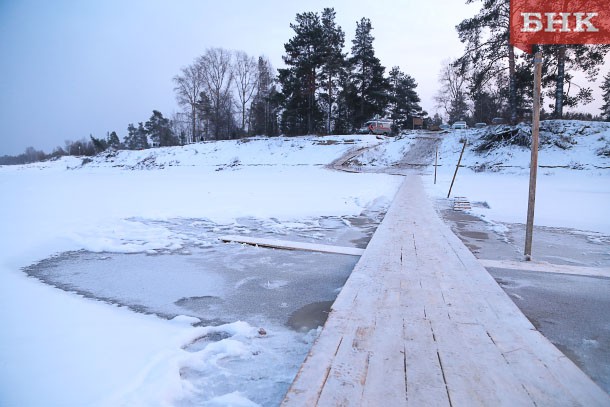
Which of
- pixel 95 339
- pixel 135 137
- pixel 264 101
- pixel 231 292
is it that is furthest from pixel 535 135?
pixel 135 137

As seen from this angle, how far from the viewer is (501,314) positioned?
2.46 metres

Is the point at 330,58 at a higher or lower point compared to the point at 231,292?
higher

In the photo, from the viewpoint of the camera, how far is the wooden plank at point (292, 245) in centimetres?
488

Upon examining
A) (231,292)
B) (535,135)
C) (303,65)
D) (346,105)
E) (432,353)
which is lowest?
(231,292)

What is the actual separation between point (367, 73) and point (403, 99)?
561 inches

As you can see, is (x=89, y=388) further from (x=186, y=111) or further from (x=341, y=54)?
(x=186, y=111)

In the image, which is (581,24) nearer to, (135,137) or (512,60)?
(512,60)

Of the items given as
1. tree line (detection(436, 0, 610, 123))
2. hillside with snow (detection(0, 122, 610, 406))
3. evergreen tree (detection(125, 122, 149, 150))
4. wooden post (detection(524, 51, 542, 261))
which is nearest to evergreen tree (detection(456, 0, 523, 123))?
tree line (detection(436, 0, 610, 123))

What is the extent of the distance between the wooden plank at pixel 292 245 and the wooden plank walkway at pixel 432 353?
154 cm

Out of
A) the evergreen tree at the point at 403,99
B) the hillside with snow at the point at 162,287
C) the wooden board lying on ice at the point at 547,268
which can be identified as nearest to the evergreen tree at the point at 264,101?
the evergreen tree at the point at 403,99

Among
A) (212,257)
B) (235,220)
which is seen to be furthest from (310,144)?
(212,257)

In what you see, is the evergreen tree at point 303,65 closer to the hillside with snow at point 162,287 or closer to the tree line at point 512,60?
the tree line at point 512,60

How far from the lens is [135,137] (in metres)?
89.3

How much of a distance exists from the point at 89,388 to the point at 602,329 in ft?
11.6
